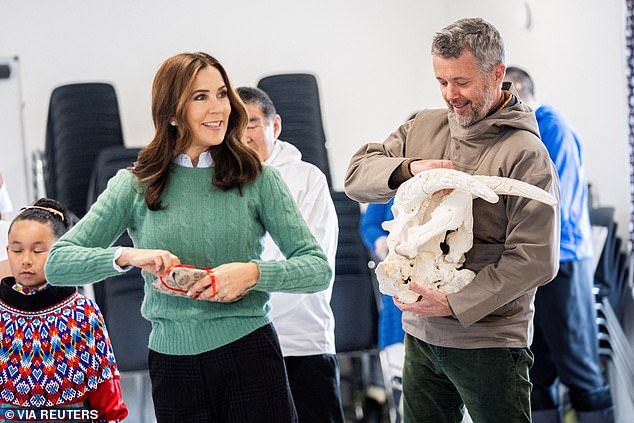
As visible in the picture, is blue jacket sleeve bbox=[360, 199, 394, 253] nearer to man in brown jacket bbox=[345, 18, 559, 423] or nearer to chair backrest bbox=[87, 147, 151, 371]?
chair backrest bbox=[87, 147, 151, 371]

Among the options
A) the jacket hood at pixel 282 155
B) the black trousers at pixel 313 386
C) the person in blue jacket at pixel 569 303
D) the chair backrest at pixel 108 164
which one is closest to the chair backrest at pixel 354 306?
the person in blue jacket at pixel 569 303

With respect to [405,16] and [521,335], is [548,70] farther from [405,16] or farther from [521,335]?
[521,335]

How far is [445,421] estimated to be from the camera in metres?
2.10

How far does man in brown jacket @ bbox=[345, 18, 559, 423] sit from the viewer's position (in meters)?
1.91

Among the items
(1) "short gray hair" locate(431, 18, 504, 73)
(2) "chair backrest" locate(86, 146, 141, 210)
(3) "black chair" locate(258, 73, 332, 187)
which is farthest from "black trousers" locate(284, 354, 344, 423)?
(3) "black chair" locate(258, 73, 332, 187)

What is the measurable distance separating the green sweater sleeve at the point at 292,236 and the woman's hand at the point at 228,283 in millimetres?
83

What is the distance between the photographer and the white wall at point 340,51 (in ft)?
14.7

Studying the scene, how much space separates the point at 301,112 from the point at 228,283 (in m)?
2.73

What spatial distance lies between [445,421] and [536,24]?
10.9ft

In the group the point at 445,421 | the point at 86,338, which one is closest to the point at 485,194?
the point at 445,421

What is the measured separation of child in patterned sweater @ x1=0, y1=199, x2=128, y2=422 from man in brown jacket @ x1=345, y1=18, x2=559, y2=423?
0.71 metres

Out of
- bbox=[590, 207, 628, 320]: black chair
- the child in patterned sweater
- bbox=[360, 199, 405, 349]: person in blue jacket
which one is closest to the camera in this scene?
the child in patterned sweater

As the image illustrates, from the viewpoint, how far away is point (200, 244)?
192 centimetres

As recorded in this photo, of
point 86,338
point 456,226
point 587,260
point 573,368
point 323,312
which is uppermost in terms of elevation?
point 456,226
